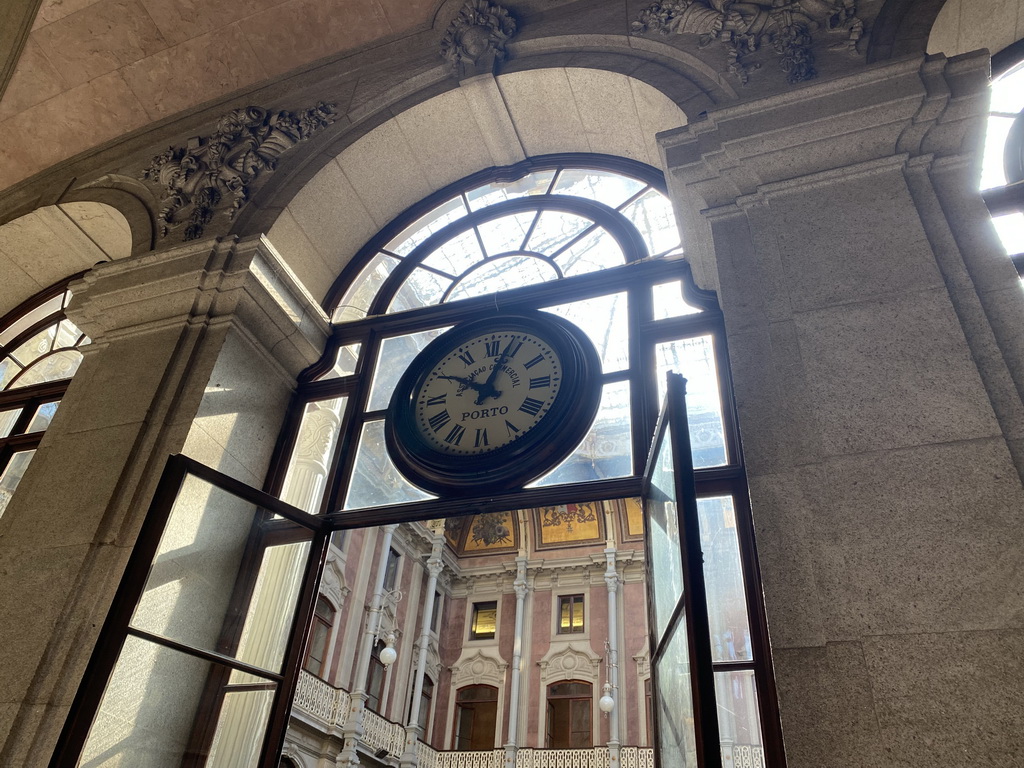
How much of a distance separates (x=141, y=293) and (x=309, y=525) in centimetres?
194

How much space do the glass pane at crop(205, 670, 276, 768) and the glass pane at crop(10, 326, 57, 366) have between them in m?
4.36

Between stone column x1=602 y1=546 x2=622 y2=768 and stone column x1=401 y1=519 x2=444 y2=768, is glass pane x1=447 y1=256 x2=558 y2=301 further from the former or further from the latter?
stone column x1=401 y1=519 x2=444 y2=768

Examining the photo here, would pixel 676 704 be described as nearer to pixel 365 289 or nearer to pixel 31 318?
pixel 365 289

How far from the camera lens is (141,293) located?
4871mm

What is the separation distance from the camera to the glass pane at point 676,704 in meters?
2.55

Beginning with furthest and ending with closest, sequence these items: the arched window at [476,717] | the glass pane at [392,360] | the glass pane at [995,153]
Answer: the arched window at [476,717]
the glass pane at [392,360]
the glass pane at [995,153]

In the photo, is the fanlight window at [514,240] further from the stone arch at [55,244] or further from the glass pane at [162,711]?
the glass pane at [162,711]

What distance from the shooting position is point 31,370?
652cm

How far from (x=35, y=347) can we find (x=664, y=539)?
6024 mm

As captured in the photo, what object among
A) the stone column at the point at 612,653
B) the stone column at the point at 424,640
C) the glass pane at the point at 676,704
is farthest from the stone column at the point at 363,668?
the glass pane at the point at 676,704

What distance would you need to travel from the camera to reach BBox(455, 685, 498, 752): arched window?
1820cm

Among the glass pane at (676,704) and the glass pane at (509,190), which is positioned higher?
the glass pane at (509,190)

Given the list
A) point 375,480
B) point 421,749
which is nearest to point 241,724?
point 375,480

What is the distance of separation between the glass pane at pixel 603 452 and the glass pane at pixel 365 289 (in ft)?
7.20
